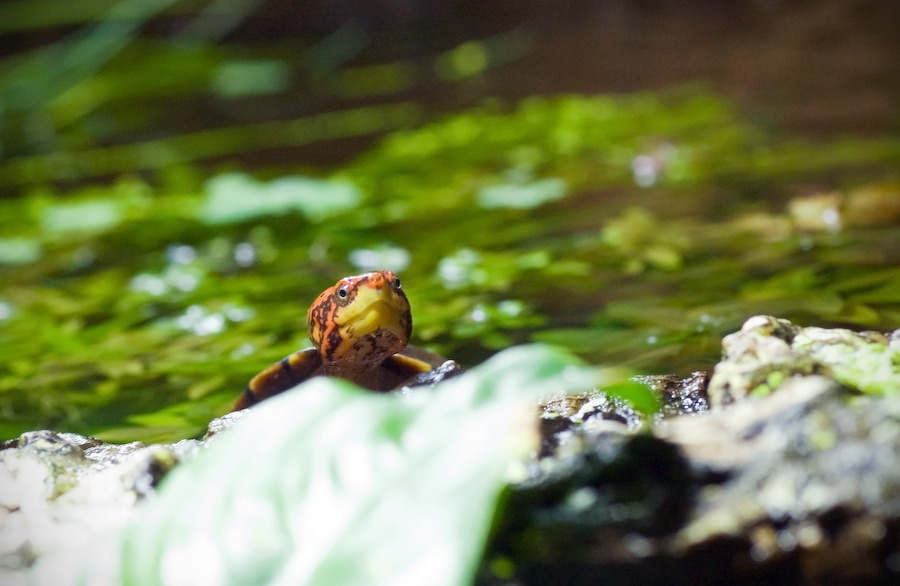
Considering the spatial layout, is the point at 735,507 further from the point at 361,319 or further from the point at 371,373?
the point at 371,373

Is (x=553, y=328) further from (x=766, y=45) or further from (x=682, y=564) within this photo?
(x=766, y=45)

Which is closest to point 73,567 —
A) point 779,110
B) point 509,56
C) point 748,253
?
point 748,253

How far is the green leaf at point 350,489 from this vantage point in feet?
2.38

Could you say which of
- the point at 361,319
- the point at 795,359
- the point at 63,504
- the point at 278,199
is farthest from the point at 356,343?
the point at 278,199

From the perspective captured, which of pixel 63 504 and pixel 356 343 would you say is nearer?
pixel 63 504

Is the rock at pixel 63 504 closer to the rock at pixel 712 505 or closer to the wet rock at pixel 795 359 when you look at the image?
the rock at pixel 712 505

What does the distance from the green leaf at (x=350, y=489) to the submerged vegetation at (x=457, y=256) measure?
78cm

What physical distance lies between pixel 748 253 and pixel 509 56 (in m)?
6.52

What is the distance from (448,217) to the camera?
3488 millimetres

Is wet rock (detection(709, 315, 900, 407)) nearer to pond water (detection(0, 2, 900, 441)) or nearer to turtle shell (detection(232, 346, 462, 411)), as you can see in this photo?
pond water (detection(0, 2, 900, 441))

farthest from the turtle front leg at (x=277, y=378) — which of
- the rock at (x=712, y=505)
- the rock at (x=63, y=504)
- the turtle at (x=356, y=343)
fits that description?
the rock at (x=712, y=505)

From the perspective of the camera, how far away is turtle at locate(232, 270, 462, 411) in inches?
65.6

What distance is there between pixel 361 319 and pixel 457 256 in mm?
1167

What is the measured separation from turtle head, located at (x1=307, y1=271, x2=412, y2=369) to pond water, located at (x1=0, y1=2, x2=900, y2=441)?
7.8 inches
